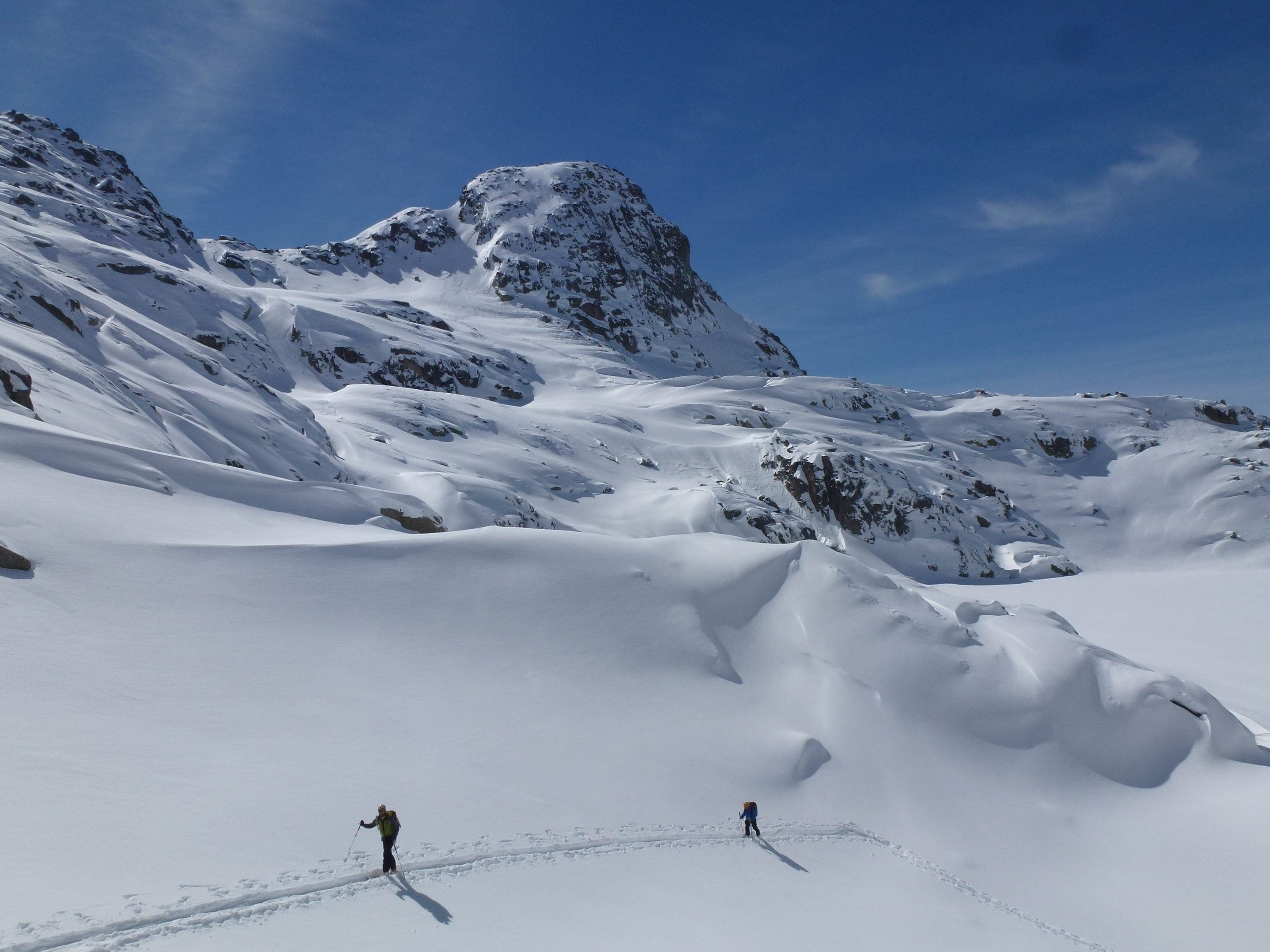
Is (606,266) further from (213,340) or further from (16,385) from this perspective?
(16,385)

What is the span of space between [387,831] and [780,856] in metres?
7.85

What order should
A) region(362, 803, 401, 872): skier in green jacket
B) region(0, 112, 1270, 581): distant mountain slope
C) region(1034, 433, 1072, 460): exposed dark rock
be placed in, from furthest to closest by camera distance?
region(1034, 433, 1072, 460): exposed dark rock
region(0, 112, 1270, 581): distant mountain slope
region(362, 803, 401, 872): skier in green jacket

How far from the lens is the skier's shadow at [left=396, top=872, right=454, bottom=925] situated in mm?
8977

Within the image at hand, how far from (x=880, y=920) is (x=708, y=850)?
3.10 m

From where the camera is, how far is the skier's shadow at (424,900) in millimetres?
8977

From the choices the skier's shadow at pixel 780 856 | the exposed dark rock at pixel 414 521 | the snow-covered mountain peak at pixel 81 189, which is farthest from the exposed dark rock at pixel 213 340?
the skier's shadow at pixel 780 856

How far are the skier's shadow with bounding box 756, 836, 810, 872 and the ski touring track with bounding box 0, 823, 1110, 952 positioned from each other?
220 mm

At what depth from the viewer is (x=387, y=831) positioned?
30.6 feet

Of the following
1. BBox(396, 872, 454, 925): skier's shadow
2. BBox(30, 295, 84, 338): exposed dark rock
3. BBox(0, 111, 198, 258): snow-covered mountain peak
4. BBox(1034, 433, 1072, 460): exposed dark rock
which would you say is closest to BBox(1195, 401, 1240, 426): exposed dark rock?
BBox(1034, 433, 1072, 460): exposed dark rock

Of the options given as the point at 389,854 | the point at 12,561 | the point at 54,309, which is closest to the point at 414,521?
the point at 12,561

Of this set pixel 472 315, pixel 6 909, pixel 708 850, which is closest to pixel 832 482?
pixel 708 850

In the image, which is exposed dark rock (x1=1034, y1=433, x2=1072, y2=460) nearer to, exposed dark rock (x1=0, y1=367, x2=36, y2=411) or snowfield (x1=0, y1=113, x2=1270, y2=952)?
snowfield (x1=0, y1=113, x2=1270, y2=952)

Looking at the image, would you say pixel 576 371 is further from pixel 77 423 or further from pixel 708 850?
pixel 708 850

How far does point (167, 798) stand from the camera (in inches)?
375
